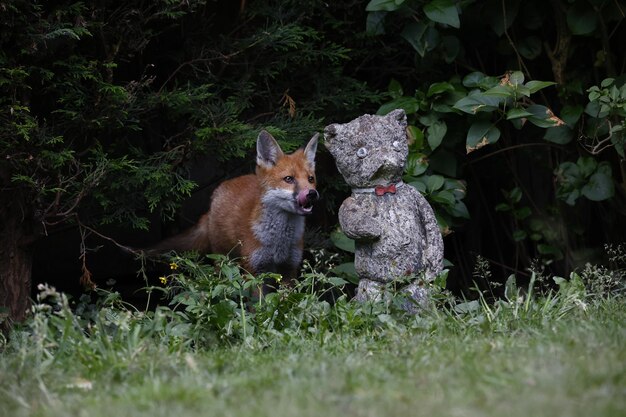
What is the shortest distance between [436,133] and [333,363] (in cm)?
325

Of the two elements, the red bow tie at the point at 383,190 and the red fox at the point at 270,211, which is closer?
the red bow tie at the point at 383,190

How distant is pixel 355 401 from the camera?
3.17 m

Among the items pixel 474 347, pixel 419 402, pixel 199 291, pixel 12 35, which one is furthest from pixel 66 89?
pixel 419 402

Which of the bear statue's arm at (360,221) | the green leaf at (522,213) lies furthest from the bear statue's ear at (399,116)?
the green leaf at (522,213)

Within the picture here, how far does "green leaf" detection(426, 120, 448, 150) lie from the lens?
22.1 feet

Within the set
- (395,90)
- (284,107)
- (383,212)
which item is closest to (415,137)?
(395,90)

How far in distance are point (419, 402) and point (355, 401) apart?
233 mm

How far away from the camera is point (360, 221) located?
5.43 metres

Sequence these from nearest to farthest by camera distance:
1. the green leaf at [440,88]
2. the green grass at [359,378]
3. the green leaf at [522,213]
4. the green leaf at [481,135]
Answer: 1. the green grass at [359,378]
2. the green leaf at [481,135]
3. the green leaf at [440,88]
4. the green leaf at [522,213]

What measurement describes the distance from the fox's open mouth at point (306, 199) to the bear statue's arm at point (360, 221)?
1.85 feet

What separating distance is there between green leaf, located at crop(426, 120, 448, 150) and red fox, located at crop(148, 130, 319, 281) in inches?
37.8

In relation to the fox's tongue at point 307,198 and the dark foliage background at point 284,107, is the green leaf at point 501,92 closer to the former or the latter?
the dark foliage background at point 284,107

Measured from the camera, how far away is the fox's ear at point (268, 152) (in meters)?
6.29

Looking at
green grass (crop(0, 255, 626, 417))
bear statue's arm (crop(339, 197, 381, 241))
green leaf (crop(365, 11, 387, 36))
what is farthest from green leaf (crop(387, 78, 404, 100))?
green grass (crop(0, 255, 626, 417))
